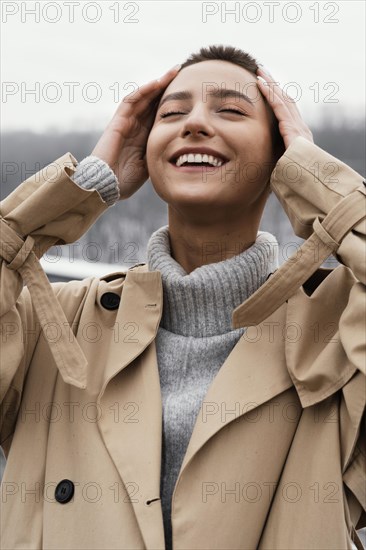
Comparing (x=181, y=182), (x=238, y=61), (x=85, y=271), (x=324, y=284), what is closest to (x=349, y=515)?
(x=324, y=284)

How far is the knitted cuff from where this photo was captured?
7.48 ft

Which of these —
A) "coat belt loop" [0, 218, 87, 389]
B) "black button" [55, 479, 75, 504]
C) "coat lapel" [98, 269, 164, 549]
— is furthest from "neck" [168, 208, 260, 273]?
"black button" [55, 479, 75, 504]

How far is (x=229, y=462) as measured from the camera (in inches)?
80.0

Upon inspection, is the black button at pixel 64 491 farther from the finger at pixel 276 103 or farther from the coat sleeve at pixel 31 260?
the finger at pixel 276 103

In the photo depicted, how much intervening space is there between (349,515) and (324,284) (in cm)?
57

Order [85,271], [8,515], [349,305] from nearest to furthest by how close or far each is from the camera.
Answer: [349,305], [8,515], [85,271]

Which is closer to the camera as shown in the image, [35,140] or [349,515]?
[349,515]

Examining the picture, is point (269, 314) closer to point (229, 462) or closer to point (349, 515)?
point (229, 462)

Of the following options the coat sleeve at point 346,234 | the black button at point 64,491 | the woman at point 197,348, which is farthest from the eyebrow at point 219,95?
the black button at point 64,491

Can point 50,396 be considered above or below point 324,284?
below

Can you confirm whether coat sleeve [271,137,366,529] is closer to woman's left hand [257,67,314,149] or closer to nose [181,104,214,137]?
woman's left hand [257,67,314,149]

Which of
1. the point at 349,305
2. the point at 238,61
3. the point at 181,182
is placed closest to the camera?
the point at 349,305

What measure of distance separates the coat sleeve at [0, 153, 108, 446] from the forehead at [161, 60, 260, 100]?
1.31 ft

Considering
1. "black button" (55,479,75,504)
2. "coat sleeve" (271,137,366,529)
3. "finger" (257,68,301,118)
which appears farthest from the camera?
"finger" (257,68,301,118)
